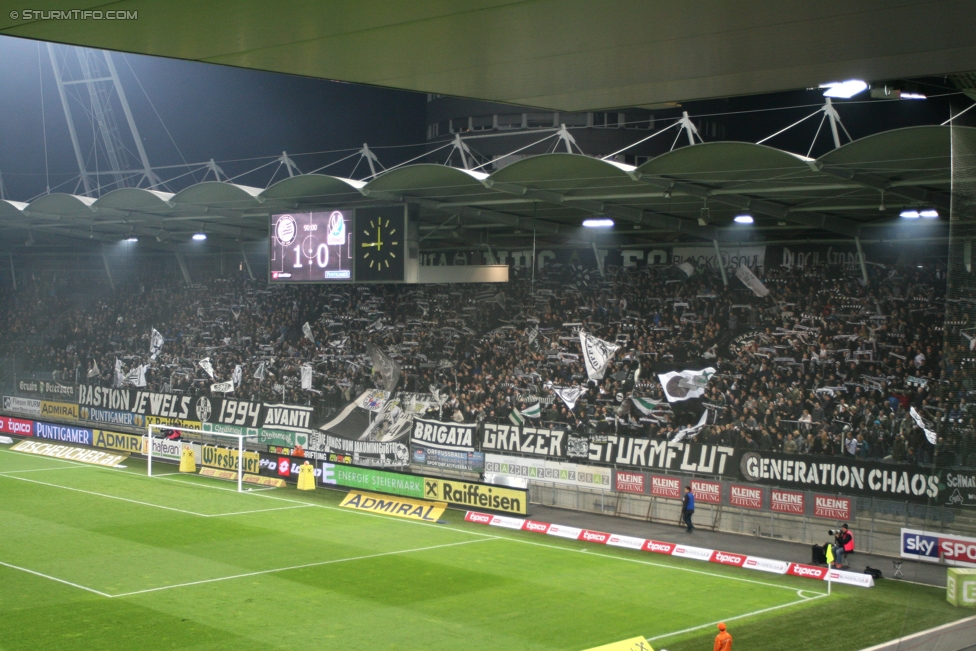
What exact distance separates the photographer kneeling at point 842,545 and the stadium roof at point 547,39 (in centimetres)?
1594

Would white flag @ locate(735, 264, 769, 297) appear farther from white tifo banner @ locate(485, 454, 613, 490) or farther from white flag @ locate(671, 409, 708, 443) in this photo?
white tifo banner @ locate(485, 454, 613, 490)

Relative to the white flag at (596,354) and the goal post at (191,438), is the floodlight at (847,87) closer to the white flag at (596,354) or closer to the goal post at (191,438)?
the white flag at (596,354)

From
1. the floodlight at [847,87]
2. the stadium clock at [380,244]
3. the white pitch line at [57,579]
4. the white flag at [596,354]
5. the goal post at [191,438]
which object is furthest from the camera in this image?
the goal post at [191,438]

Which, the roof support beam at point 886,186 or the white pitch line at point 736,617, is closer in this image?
the white pitch line at point 736,617

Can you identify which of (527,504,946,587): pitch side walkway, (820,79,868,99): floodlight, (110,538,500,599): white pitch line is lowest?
(110,538,500,599): white pitch line

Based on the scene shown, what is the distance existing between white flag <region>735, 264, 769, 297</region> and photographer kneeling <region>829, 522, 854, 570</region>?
9705 mm

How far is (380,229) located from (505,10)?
2243cm

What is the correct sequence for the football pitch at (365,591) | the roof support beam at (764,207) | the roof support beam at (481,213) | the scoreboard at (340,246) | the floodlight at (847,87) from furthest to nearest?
the roof support beam at (481,213) → the scoreboard at (340,246) → the roof support beam at (764,207) → the football pitch at (365,591) → the floodlight at (847,87)

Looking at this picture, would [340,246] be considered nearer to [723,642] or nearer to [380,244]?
[380,244]

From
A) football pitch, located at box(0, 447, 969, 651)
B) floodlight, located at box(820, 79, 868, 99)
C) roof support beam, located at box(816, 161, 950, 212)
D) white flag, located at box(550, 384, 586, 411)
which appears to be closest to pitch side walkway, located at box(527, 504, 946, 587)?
football pitch, located at box(0, 447, 969, 651)

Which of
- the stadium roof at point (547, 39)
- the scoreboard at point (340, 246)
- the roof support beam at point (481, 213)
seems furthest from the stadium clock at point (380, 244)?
the stadium roof at point (547, 39)

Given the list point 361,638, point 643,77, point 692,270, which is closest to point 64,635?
point 361,638

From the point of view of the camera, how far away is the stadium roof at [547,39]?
4.98m

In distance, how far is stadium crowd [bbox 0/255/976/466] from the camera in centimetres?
2459
